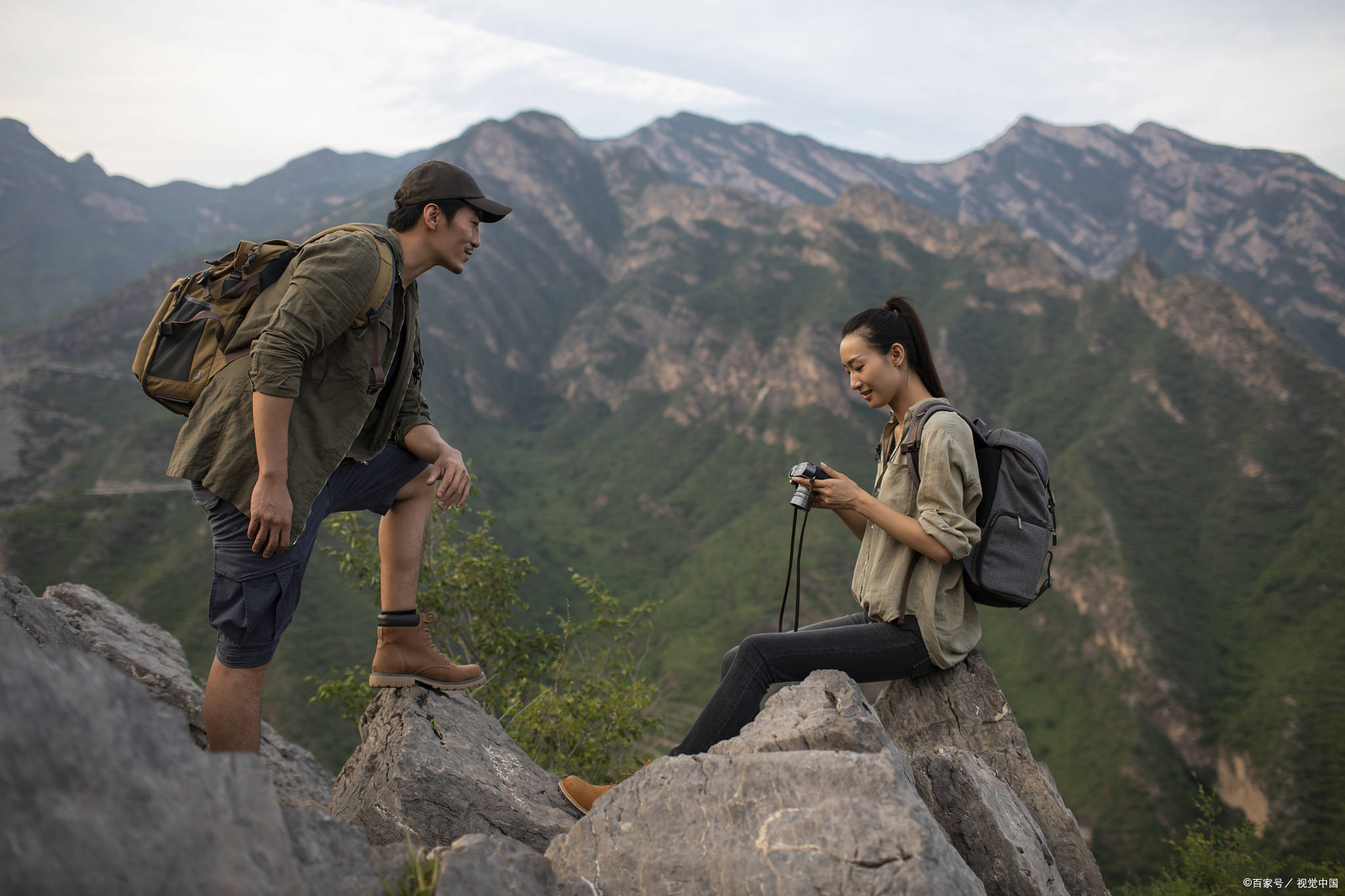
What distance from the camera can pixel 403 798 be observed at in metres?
4.24

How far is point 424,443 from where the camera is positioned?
4449mm

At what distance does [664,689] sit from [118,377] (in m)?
99.7

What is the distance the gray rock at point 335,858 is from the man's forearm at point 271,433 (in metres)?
1.45

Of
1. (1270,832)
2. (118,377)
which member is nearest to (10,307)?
(118,377)

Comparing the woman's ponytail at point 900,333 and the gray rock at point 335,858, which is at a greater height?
the woman's ponytail at point 900,333

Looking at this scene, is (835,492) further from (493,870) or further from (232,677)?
(232,677)

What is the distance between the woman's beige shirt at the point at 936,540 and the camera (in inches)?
157

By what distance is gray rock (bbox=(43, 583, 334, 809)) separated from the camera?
19.5 feet

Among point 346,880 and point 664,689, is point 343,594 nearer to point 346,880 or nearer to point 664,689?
point 664,689

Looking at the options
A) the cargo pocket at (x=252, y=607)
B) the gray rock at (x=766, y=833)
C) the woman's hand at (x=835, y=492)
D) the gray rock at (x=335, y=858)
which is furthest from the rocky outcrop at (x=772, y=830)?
the cargo pocket at (x=252, y=607)

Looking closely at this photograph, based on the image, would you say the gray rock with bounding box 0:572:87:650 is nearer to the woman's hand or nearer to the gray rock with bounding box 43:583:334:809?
the gray rock with bounding box 43:583:334:809

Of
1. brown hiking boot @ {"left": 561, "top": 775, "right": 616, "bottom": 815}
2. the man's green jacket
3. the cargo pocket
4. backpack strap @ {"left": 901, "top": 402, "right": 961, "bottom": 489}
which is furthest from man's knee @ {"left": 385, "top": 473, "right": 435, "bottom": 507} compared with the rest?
backpack strap @ {"left": 901, "top": 402, "right": 961, "bottom": 489}

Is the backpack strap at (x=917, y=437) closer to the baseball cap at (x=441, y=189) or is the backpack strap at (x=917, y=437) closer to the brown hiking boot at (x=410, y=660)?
the baseball cap at (x=441, y=189)

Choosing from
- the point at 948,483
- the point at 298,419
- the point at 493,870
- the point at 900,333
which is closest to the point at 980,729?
the point at 948,483
